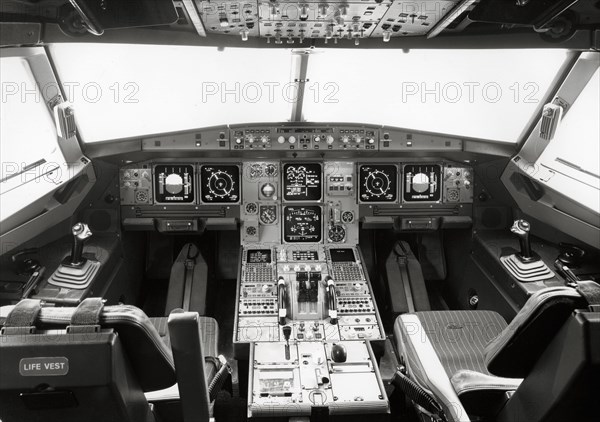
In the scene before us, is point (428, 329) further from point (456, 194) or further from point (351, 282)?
point (456, 194)

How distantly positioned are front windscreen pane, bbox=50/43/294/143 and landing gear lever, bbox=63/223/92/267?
767mm

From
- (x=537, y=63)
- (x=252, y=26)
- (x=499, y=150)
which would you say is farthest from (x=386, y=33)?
(x=499, y=150)

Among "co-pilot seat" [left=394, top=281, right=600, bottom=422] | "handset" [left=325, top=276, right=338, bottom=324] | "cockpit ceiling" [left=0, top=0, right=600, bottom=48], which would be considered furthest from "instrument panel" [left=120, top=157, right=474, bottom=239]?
"co-pilot seat" [left=394, top=281, right=600, bottom=422]

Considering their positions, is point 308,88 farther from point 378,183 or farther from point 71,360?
point 71,360

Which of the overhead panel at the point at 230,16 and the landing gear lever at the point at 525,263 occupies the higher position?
the overhead panel at the point at 230,16

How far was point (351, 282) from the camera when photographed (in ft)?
12.7

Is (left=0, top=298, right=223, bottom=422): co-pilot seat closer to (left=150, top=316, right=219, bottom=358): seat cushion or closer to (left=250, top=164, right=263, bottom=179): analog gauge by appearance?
(left=150, top=316, right=219, bottom=358): seat cushion

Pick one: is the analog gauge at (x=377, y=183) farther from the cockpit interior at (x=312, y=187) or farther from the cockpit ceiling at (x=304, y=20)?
the cockpit ceiling at (x=304, y=20)

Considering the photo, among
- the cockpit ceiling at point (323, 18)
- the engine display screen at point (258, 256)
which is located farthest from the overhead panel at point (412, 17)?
the engine display screen at point (258, 256)

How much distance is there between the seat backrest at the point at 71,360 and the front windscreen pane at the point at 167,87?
2179mm

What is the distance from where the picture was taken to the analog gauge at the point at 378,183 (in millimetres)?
4234

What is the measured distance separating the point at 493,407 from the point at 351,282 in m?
1.64

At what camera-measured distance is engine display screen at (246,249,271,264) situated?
4078mm

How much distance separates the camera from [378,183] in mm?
4250
